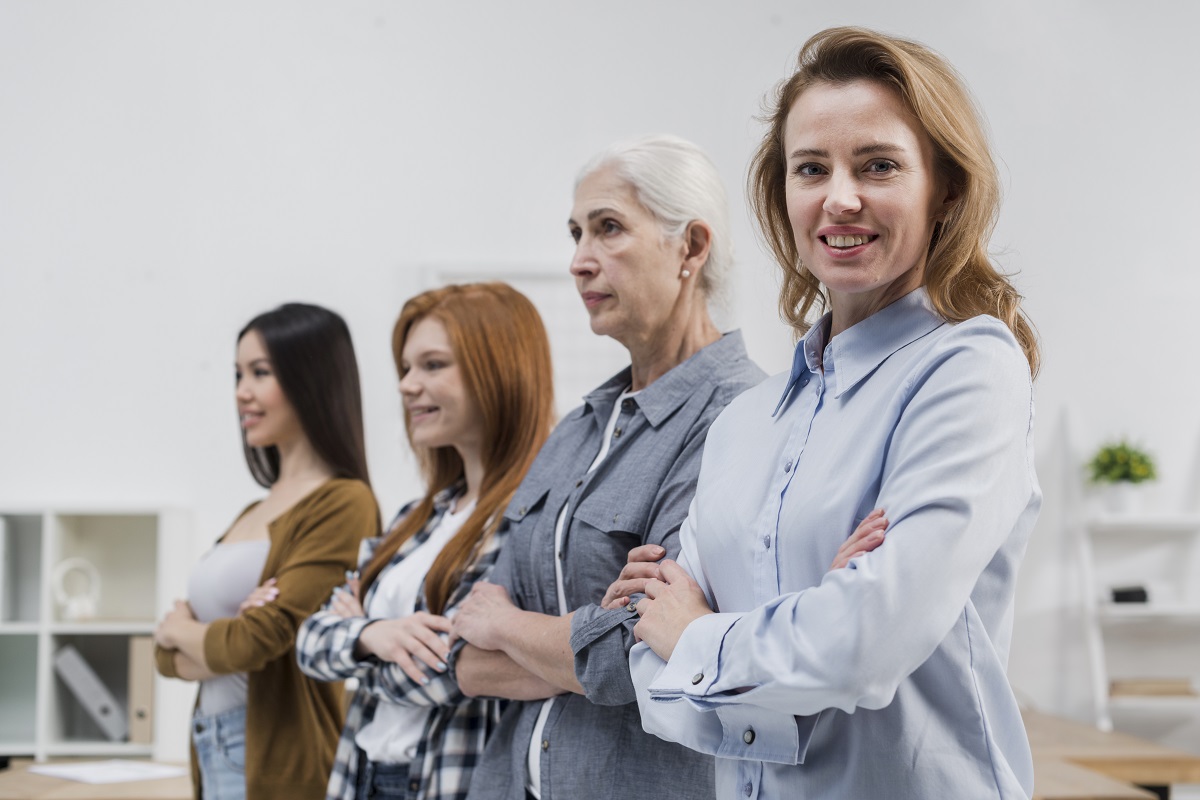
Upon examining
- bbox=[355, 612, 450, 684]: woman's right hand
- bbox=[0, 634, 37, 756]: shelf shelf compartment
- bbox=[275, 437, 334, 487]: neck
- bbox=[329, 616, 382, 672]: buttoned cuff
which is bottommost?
bbox=[0, 634, 37, 756]: shelf shelf compartment

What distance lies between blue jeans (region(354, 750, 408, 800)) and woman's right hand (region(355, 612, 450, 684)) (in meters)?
0.20

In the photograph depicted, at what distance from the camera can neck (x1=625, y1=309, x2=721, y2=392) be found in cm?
169

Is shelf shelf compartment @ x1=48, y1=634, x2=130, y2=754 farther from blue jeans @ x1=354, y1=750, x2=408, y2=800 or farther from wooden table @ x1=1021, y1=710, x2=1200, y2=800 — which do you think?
wooden table @ x1=1021, y1=710, x2=1200, y2=800

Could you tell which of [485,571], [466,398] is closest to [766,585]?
[485,571]

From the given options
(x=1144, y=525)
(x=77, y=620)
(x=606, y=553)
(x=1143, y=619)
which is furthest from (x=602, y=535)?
(x=1143, y=619)

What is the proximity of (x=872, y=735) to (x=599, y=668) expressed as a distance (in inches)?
18.7

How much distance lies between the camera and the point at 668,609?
1.16 m

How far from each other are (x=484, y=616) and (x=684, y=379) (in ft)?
1.44

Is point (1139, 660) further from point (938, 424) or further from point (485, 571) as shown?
point (938, 424)

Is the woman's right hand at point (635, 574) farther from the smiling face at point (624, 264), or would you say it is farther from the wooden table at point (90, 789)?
the wooden table at point (90, 789)

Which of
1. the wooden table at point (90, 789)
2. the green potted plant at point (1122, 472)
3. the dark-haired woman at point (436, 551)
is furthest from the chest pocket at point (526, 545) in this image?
the green potted plant at point (1122, 472)

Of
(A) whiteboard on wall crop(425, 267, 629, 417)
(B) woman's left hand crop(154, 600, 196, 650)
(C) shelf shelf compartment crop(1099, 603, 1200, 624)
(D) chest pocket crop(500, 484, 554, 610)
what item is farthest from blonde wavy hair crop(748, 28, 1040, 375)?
(C) shelf shelf compartment crop(1099, 603, 1200, 624)

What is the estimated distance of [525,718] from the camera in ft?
5.22

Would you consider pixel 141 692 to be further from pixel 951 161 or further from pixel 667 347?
pixel 951 161
